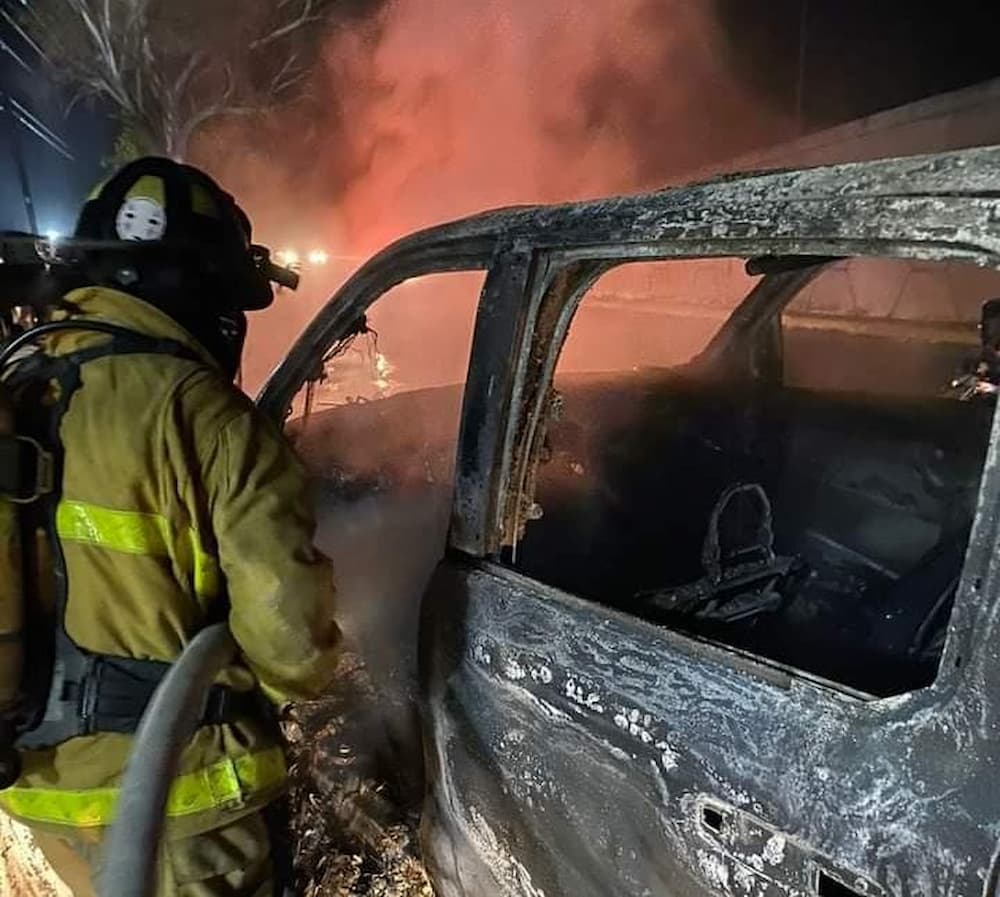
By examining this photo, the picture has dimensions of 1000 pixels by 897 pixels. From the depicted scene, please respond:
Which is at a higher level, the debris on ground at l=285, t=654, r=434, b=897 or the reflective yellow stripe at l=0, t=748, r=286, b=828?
the reflective yellow stripe at l=0, t=748, r=286, b=828

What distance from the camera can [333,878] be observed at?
7.39 feet

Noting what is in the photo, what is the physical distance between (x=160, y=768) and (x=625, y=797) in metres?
0.66

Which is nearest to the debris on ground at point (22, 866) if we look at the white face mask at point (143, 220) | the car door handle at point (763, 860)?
the white face mask at point (143, 220)

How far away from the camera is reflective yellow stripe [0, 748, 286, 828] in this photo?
172 centimetres

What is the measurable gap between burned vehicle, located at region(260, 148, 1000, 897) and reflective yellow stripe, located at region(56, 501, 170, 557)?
526 millimetres

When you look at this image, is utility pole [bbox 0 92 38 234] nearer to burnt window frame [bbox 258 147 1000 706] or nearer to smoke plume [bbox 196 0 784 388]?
smoke plume [bbox 196 0 784 388]

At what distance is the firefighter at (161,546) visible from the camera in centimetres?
164

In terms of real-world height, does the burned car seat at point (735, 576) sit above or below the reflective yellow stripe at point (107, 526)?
below

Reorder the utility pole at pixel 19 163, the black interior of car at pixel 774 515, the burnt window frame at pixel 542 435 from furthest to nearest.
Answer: the utility pole at pixel 19 163 < the black interior of car at pixel 774 515 < the burnt window frame at pixel 542 435

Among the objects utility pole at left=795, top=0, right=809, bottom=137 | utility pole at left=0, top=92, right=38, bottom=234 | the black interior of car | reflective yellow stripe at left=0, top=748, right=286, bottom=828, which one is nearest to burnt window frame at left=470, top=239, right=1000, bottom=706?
the black interior of car

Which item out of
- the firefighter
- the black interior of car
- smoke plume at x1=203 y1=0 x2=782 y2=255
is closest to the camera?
the firefighter

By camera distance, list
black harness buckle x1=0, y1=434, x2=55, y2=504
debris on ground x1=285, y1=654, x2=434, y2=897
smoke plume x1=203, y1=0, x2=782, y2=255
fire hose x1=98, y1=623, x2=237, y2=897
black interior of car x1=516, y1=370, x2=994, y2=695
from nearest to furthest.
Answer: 1. fire hose x1=98, y1=623, x2=237, y2=897
2. black harness buckle x1=0, y1=434, x2=55, y2=504
3. black interior of car x1=516, y1=370, x2=994, y2=695
4. debris on ground x1=285, y1=654, x2=434, y2=897
5. smoke plume x1=203, y1=0, x2=782, y2=255

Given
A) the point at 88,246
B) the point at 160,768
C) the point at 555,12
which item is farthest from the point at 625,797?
the point at 555,12

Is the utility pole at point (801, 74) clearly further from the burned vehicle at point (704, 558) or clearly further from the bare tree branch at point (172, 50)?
the bare tree branch at point (172, 50)
